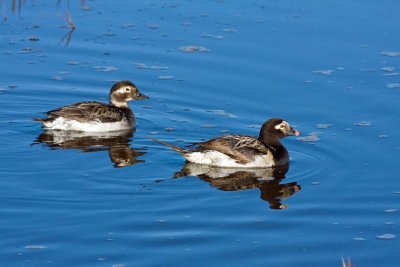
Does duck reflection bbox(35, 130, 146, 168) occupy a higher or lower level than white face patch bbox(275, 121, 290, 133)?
lower

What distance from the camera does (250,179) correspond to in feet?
50.1

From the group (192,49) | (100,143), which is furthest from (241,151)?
(192,49)

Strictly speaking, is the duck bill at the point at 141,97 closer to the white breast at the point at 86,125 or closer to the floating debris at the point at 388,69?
the white breast at the point at 86,125

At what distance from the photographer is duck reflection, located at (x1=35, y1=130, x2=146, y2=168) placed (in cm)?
1590

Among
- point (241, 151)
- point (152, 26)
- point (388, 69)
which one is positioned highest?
point (152, 26)

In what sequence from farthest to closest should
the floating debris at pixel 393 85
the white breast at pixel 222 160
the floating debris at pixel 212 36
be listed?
1. the floating debris at pixel 212 36
2. the floating debris at pixel 393 85
3. the white breast at pixel 222 160

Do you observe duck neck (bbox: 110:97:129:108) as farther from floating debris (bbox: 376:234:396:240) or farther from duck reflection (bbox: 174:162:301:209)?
floating debris (bbox: 376:234:396:240)

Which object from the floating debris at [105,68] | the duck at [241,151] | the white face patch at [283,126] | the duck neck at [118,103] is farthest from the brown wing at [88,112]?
the white face patch at [283,126]

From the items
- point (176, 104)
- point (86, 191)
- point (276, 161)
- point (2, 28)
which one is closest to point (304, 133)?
point (276, 161)

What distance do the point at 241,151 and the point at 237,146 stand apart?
0.10m

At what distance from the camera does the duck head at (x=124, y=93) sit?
17812 millimetres

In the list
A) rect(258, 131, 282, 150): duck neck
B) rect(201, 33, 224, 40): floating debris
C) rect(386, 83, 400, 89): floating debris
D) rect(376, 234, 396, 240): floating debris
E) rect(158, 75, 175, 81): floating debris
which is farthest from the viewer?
rect(201, 33, 224, 40): floating debris

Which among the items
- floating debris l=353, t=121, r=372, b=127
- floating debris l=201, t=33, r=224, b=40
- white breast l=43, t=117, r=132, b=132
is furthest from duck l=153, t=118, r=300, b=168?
floating debris l=201, t=33, r=224, b=40

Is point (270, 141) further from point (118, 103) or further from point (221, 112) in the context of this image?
point (118, 103)
